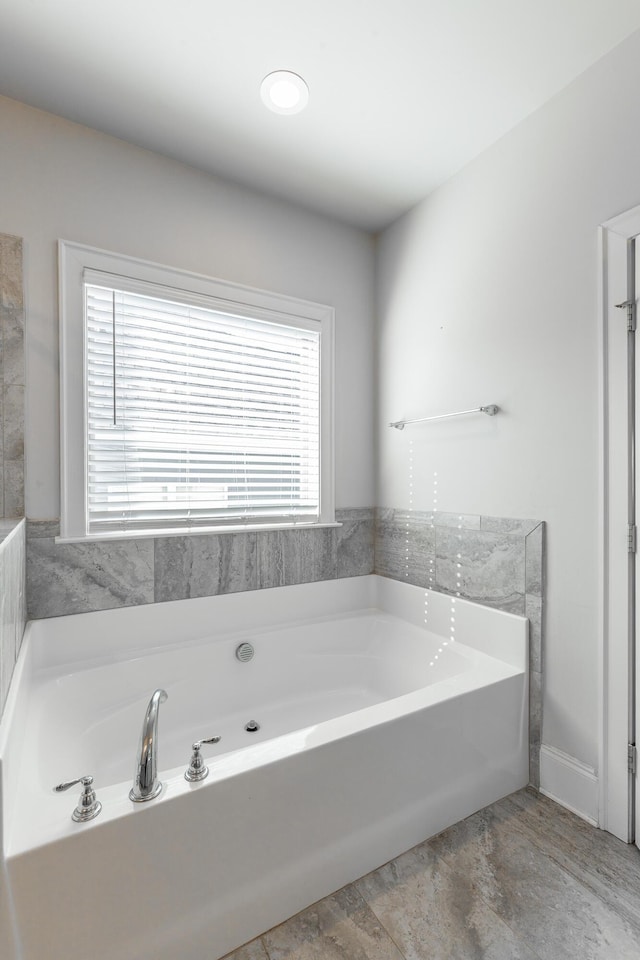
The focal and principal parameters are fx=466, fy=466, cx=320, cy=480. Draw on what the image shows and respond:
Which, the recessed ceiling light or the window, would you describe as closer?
the recessed ceiling light

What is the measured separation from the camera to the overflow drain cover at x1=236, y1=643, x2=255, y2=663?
2178 mm

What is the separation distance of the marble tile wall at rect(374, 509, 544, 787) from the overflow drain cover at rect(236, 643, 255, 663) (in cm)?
89

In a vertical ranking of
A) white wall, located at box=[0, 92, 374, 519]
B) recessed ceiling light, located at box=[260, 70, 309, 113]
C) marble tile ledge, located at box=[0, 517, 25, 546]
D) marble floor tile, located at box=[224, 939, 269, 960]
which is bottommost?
marble floor tile, located at box=[224, 939, 269, 960]

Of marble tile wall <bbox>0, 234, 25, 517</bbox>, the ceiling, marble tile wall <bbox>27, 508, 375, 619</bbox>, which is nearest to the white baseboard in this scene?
marble tile wall <bbox>27, 508, 375, 619</bbox>

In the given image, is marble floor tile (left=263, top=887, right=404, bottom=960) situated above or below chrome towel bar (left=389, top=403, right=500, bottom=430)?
below

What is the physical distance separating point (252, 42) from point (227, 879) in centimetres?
253

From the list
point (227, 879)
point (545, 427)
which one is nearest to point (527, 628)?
point (545, 427)

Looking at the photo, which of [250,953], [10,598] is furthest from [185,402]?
[250,953]

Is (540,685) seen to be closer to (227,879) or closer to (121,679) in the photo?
(227,879)

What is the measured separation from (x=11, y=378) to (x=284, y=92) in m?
1.51

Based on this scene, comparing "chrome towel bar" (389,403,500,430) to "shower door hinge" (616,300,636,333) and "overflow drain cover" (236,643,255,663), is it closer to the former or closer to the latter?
"shower door hinge" (616,300,636,333)

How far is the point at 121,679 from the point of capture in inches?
76.2

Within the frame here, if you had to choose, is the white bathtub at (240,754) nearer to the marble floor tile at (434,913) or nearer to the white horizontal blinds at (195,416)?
the marble floor tile at (434,913)

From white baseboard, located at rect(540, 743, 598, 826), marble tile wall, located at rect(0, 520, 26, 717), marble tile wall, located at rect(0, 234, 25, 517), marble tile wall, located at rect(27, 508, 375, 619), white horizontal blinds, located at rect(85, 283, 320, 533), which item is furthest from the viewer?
white horizontal blinds, located at rect(85, 283, 320, 533)
